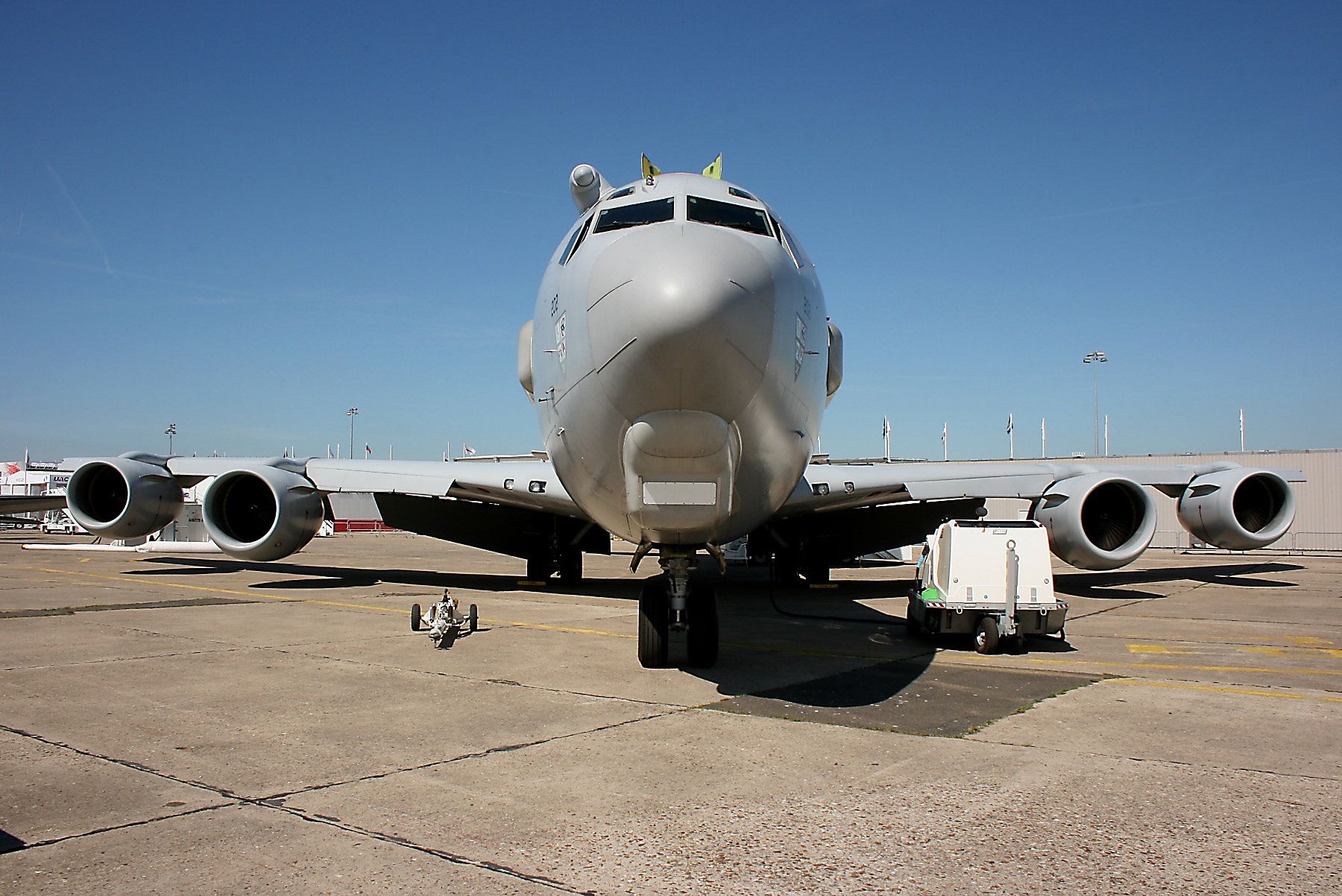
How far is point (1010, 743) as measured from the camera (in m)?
5.52

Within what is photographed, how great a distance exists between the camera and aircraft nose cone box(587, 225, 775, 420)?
5398 mm

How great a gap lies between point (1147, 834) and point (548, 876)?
2.55 metres

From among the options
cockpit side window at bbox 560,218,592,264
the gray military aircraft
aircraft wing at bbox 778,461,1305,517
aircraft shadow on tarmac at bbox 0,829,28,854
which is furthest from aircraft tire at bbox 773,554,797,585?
aircraft shadow on tarmac at bbox 0,829,28,854

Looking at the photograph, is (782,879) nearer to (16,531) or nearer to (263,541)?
(263,541)

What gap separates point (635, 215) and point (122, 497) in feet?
50.4

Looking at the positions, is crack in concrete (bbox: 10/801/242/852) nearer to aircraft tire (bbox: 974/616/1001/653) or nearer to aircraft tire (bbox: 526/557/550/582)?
aircraft tire (bbox: 974/616/1001/653)

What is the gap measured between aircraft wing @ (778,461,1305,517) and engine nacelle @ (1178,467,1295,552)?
3.93ft

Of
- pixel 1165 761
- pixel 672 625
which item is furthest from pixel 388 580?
pixel 1165 761

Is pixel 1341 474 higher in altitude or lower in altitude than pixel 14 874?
higher

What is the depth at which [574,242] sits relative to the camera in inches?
282

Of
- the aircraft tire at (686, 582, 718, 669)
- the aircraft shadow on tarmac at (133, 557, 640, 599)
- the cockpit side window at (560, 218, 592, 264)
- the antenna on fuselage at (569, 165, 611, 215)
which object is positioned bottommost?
the aircraft shadow on tarmac at (133, 557, 640, 599)

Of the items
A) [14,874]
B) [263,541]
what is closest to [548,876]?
Answer: [14,874]

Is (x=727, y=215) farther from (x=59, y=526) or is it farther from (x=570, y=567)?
(x=59, y=526)

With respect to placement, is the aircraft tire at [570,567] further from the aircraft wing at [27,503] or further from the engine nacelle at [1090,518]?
the aircraft wing at [27,503]
